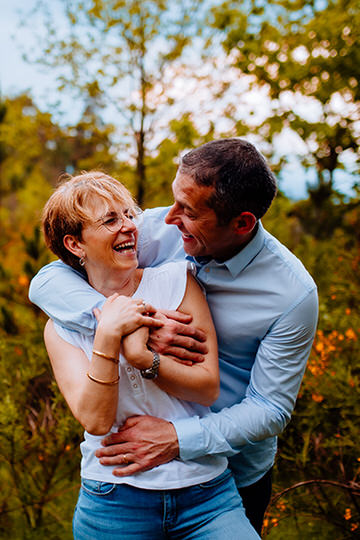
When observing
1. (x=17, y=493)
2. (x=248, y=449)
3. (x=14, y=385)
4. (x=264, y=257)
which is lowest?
(x=17, y=493)

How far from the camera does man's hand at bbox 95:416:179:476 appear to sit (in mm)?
1701

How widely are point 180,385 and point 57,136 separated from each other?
8.49m

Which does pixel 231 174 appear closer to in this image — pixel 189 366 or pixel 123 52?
pixel 189 366

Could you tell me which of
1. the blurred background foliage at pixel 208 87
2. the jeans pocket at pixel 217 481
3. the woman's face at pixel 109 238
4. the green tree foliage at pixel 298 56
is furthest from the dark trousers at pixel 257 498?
the green tree foliage at pixel 298 56

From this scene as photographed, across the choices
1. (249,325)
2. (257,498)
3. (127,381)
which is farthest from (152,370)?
(257,498)

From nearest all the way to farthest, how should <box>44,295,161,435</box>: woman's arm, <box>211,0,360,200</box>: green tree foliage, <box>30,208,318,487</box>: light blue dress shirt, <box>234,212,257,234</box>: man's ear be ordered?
1. <box>44,295,161,435</box>: woman's arm
2. <box>30,208,318,487</box>: light blue dress shirt
3. <box>234,212,257,234</box>: man's ear
4. <box>211,0,360,200</box>: green tree foliage

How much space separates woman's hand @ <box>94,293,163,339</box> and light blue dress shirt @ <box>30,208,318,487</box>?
3.9 inches

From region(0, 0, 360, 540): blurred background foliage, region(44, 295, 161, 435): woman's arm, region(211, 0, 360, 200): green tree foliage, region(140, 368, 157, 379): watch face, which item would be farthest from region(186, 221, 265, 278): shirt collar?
region(211, 0, 360, 200): green tree foliage

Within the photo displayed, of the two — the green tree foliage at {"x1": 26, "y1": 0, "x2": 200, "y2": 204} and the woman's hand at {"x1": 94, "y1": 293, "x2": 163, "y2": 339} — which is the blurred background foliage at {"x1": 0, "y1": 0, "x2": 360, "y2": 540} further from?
the woman's hand at {"x1": 94, "y1": 293, "x2": 163, "y2": 339}

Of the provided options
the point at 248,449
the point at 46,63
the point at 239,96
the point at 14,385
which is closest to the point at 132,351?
the point at 248,449

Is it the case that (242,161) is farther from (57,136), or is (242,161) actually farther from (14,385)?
(57,136)

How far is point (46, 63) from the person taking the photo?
8695 millimetres

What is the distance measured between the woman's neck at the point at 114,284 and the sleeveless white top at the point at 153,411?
0.07m

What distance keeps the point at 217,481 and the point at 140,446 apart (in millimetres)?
332
